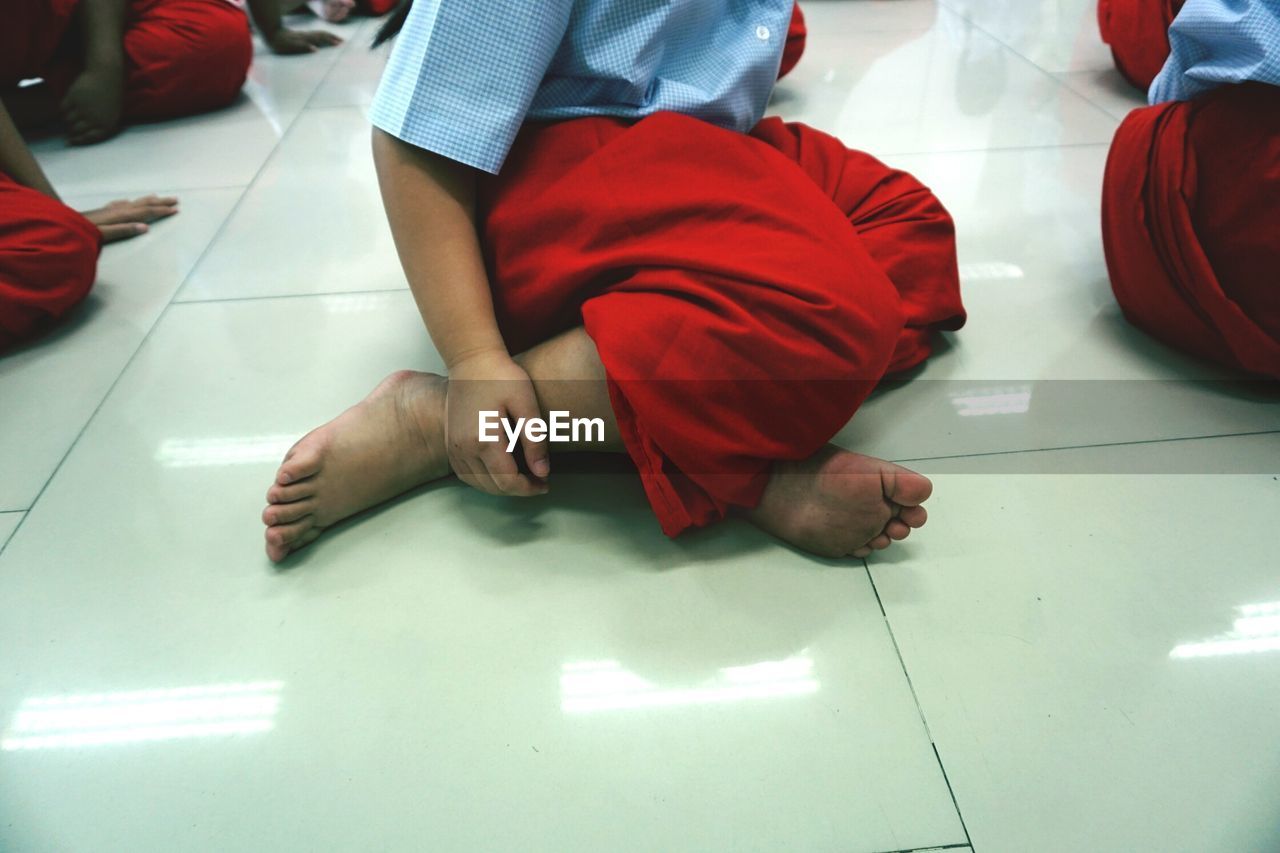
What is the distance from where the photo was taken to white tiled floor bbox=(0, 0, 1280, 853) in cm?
44

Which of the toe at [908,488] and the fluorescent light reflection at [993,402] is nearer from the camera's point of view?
the toe at [908,488]

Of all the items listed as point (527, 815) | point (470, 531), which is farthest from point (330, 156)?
point (527, 815)

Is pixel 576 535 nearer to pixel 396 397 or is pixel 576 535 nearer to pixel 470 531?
pixel 470 531

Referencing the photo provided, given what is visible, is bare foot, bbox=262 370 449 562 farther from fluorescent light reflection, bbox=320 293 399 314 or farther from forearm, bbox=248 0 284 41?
forearm, bbox=248 0 284 41

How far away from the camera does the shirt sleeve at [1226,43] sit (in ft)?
2.04

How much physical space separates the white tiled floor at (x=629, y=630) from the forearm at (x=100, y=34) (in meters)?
0.71

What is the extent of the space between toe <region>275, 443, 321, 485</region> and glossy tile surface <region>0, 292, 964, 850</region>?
2.3 inches

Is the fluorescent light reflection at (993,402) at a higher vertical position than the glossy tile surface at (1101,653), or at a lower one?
higher

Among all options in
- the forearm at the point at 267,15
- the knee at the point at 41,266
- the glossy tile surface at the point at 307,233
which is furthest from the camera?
the forearm at the point at 267,15

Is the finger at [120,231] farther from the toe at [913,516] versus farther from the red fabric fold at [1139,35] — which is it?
the red fabric fold at [1139,35]

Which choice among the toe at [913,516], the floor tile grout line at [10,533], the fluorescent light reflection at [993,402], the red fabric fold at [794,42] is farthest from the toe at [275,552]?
the red fabric fold at [794,42]

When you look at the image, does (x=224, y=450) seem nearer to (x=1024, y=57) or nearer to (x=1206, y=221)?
(x=1206, y=221)

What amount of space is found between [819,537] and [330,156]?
104 centimetres

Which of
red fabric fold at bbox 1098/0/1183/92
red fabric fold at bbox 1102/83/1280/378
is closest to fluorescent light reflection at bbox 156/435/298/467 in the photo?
red fabric fold at bbox 1102/83/1280/378
